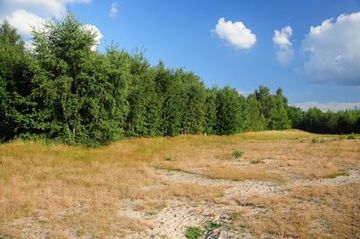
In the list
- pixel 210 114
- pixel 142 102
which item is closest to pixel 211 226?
pixel 142 102

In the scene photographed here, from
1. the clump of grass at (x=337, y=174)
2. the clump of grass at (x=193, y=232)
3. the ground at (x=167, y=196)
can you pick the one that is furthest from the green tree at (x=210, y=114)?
the clump of grass at (x=193, y=232)

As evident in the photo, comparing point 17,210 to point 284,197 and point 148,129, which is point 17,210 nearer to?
point 284,197

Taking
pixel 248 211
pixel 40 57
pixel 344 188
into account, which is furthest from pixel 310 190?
pixel 40 57

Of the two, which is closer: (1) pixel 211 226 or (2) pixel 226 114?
(1) pixel 211 226

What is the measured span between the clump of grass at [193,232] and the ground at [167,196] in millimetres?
28

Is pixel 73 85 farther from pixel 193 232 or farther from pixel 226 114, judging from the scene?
pixel 226 114

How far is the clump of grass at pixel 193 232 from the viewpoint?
36.6 ft

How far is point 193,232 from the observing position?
37.5 ft

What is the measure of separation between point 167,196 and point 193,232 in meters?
4.40

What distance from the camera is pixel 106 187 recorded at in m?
17.2

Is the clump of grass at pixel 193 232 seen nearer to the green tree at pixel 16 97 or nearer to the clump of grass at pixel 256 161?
the clump of grass at pixel 256 161

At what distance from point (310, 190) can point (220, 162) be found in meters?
10.4

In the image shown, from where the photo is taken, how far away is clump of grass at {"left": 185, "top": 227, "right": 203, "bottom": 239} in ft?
36.6

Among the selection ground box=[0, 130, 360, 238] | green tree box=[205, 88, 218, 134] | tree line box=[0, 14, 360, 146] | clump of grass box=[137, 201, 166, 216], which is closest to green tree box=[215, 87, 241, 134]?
green tree box=[205, 88, 218, 134]
